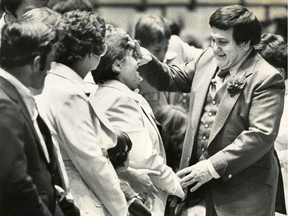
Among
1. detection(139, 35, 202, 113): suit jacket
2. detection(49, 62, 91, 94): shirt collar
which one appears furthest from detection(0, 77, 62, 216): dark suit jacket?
detection(139, 35, 202, 113): suit jacket

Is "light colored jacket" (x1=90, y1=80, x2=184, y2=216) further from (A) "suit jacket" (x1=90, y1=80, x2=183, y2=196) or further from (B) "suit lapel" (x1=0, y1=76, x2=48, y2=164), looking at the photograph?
(B) "suit lapel" (x1=0, y1=76, x2=48, y2=164)

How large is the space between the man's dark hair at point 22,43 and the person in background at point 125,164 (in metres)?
0.78

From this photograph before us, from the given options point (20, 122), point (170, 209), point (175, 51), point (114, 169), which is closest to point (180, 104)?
point (175, 51)

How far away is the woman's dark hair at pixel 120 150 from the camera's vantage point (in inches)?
141

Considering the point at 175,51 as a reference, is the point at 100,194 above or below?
above

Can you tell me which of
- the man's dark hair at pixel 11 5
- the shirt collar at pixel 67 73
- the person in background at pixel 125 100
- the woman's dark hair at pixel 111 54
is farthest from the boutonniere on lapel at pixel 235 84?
the man's dark hair at pixel 11 5

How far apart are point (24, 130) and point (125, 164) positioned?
39.6 inches

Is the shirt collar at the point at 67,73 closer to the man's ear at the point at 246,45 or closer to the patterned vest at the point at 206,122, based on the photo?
the patterned vest at the point at 206,122

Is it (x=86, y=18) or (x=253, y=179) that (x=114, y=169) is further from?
(x=253, y=179)

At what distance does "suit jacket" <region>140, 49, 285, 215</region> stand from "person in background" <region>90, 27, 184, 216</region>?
0.37m

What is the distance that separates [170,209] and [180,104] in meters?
2.01

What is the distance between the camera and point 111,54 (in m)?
3.88

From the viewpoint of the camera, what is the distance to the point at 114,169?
11.8ft

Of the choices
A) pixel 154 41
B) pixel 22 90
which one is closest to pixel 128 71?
pixel 22 90
